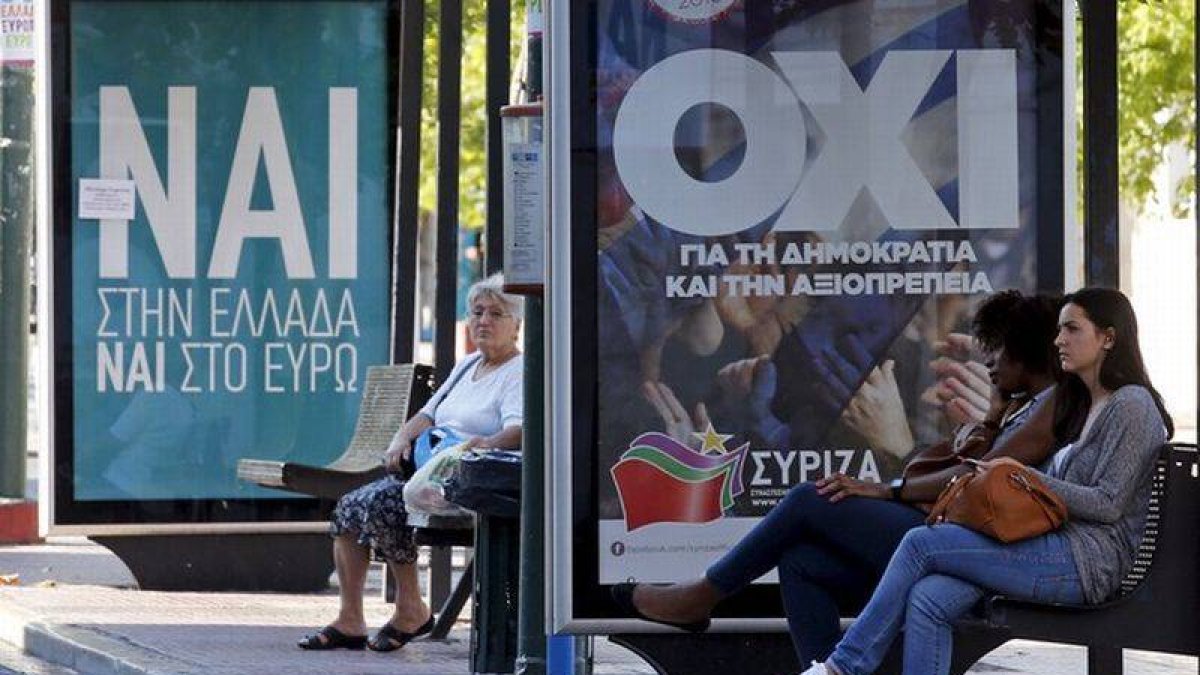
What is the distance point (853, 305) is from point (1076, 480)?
3.69 feet

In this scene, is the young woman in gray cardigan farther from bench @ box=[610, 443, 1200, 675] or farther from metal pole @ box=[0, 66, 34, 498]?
metal pole @ box=[0, 66, 34, 498]

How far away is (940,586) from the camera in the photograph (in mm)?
7129

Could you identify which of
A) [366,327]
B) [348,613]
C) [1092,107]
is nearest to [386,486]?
[348,613]

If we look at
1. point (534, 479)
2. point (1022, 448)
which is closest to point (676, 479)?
point (534, 479)

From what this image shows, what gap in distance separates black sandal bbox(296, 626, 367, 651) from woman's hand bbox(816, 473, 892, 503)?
339cm

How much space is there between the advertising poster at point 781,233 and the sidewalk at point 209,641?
6.28ft

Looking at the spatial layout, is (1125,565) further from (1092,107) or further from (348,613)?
(348,613)

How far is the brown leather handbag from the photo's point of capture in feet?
23.0

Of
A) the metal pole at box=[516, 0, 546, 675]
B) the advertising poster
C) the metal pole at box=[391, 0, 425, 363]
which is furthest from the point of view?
the metal pole at box=[391, 0, 425, 363]

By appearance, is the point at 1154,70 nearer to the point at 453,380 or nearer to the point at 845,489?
the point at 453,380

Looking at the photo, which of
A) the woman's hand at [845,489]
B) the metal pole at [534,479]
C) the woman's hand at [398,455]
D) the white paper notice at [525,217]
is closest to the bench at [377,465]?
the woman's hand at [398,455]

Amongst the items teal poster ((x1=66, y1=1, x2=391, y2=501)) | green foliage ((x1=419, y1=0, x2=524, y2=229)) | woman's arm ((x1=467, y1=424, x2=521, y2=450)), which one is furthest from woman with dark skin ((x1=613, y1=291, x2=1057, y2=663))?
green foliage ((x1=419, y1=0, x2=524, y2=229))

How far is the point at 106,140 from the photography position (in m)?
13.0

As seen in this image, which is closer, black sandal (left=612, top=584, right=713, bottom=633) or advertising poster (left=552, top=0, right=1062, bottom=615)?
black sandal (left=612, top=584, right=713, bottom=633)
